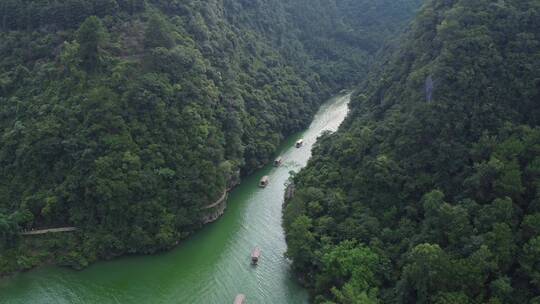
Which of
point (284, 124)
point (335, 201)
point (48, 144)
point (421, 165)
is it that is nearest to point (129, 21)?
point (48, 144)

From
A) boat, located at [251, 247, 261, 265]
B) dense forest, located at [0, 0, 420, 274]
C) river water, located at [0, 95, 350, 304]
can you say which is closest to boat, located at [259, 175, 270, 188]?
dense forest, located at [0, 0, 420, 274]

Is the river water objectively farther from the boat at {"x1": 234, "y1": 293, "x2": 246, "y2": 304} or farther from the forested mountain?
the forested mountain

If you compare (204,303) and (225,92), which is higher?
(225,92)

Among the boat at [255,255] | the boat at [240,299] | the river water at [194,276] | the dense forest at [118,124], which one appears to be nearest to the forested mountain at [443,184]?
the river water at [194,276]

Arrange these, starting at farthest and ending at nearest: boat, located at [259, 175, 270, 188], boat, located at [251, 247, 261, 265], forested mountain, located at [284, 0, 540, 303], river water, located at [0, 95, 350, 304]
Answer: boat, located at [259, 175, 270, 188], boat, located at [251, 247, 261, 265], river water, located at [0, 95, 350, 304], forested mountain, located at [284, 0, 540, 303]

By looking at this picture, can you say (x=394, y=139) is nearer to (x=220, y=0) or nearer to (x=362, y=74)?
(x=220, y=0)

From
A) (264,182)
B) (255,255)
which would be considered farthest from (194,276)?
(264,182)

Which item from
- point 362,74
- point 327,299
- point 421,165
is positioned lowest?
point 362,74
